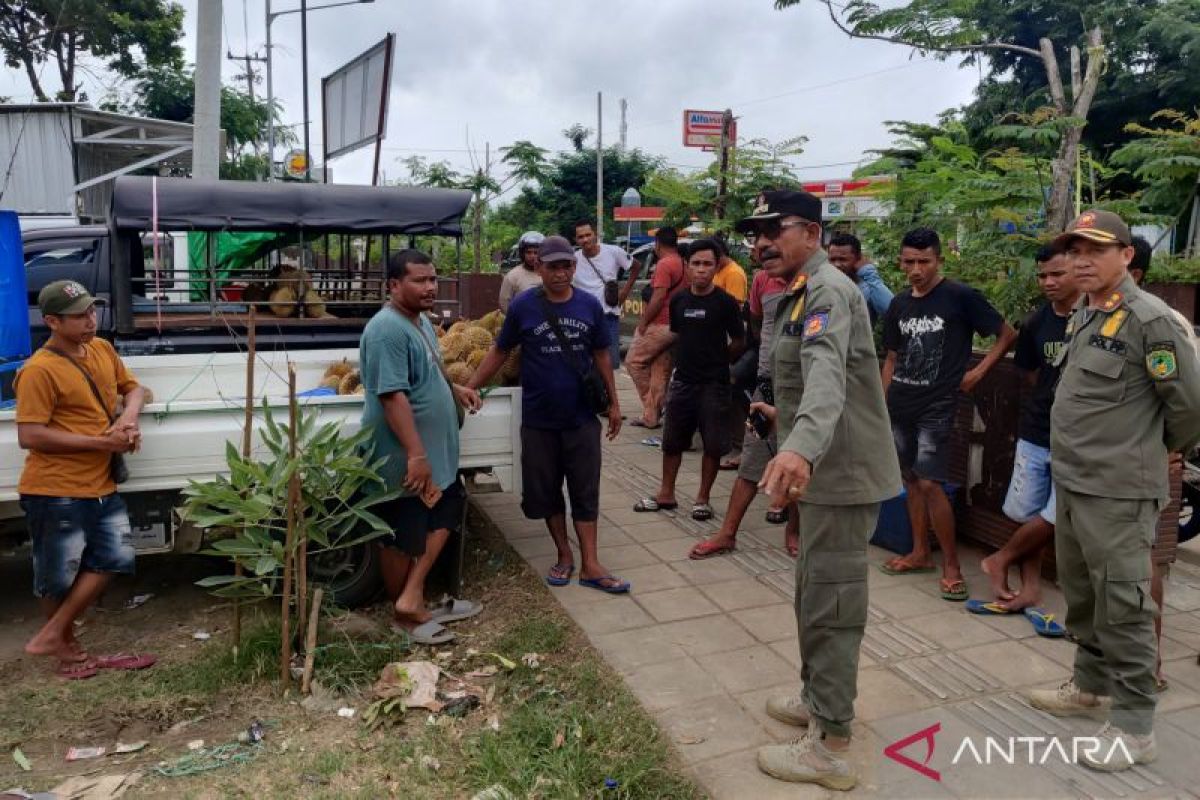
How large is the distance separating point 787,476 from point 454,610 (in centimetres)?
241

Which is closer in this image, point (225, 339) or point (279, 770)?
point (279, 770)

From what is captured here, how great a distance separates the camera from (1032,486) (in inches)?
159

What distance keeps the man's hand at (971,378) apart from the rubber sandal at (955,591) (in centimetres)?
95

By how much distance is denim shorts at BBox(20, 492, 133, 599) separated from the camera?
375 cm

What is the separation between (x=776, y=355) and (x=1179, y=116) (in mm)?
4924

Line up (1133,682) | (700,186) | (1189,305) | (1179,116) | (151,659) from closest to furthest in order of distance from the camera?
(1133,682) → (151,659) → (1179,116) → (1189,305) → (700,186)

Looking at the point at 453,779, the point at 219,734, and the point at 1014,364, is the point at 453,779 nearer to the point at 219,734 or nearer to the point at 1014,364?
the point at 219,734

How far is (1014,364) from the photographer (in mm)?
4430

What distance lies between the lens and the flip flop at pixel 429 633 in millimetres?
4090

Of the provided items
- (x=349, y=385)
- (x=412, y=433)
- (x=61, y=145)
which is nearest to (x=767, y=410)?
(x=412, y=433)

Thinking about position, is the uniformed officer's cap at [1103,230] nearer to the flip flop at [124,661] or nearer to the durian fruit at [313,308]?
the flip flop at [124,661]

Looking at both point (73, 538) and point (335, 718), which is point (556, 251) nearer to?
point (335, 718)

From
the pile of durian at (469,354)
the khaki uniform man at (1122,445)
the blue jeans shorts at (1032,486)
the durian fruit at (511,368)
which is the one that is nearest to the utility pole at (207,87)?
the pile of durian at (469,354)

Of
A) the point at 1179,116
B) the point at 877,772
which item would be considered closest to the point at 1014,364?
the point at 877,772
